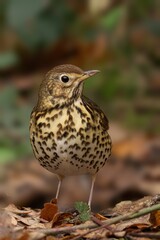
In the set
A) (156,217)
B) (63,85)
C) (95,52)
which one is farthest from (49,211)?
(95,52)

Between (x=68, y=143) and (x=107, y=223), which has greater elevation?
(x=68, y=143)

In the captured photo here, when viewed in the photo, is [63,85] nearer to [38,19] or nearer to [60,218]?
[60,218]

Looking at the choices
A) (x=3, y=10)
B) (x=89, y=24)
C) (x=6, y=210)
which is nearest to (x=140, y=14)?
(x=89, y=24)

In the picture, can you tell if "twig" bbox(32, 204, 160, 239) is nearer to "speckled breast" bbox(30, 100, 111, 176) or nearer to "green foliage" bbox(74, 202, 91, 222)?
"green foliage" bbox(74, 202, 91, 222)

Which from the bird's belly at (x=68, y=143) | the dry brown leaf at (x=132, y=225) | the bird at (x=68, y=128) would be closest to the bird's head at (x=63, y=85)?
the bird at (x=68, y=128)

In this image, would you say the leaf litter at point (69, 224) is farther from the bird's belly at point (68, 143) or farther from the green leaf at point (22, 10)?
the green leaf at point (22, 10)

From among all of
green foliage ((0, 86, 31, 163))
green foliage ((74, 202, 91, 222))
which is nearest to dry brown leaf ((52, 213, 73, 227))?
green foliage ((74, 202, 91, 222))
